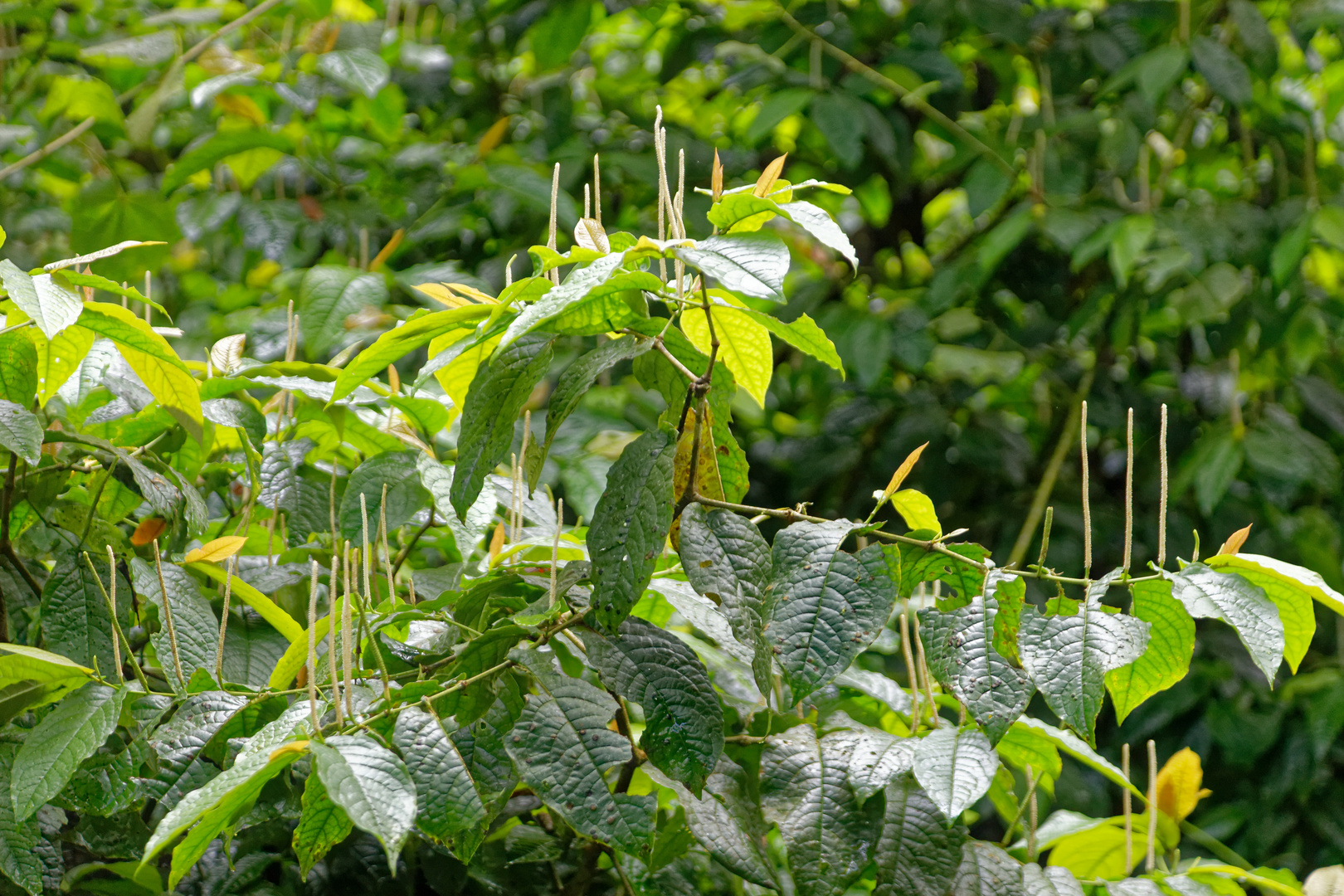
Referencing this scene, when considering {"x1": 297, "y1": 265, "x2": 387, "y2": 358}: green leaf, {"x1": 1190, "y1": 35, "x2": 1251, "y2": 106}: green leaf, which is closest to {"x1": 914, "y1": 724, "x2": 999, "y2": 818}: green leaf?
{"x1": 297, "y1": 265, "x2": 387, "y2": 358}: green leaf

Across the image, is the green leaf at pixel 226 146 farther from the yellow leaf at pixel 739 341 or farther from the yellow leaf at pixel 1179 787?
the yellow leaf at pixel 1179 787

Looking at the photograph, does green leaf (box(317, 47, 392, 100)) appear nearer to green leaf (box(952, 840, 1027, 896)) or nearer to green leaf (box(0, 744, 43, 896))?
green leaf (box(0, 744, 43, 896))

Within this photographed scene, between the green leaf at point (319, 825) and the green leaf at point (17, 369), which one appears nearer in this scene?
the green leaf at point (319, 825)

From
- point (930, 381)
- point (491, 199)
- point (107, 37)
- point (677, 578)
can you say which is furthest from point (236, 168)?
point (677, 578)

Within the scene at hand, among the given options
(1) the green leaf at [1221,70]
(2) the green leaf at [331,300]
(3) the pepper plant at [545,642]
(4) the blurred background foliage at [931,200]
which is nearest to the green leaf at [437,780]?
(3) the pepper plant at [545,642]

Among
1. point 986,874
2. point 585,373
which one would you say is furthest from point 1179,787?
point 585,373

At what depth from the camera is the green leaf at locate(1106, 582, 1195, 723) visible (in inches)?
21.0

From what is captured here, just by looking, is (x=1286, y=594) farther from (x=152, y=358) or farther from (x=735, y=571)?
(x=152, y=358)

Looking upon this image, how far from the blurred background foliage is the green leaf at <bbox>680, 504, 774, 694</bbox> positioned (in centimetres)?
84

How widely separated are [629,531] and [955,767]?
0.20 meters

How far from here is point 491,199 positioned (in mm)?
1616

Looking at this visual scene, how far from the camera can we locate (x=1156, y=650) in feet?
1.78

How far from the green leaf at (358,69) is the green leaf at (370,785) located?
1147 millimetres

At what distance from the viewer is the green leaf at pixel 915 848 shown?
0.59 meters
